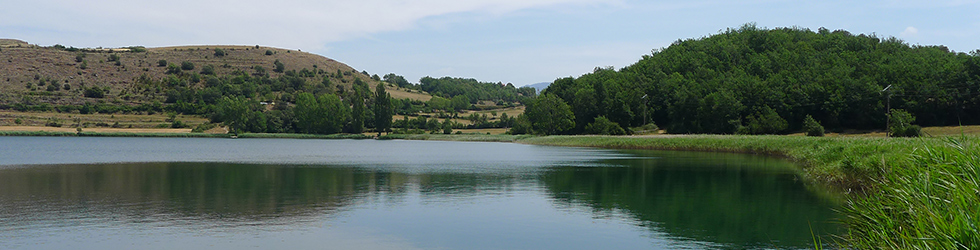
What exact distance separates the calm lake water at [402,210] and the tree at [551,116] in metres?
81.2

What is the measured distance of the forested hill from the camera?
307 feet

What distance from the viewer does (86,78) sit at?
536ft

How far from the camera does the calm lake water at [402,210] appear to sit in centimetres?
1712

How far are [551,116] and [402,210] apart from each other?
98.4 metres

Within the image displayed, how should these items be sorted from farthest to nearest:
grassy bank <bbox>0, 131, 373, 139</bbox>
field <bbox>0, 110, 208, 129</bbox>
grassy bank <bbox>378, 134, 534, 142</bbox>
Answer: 1. field <bbox>0, 110, 208, 129</bbox>
2. grassy bank <bbox>378, 134, 534, 142</bbox>
3. grassy bank <bbox>0, 131, 373, 139</bbox>

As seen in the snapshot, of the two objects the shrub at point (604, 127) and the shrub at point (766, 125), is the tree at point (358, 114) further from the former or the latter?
the shrub at point (766, 125)

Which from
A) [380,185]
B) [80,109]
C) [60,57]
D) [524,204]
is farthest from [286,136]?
[524,204]

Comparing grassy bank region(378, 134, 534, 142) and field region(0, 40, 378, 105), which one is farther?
field region(0, 40, 378, 105)

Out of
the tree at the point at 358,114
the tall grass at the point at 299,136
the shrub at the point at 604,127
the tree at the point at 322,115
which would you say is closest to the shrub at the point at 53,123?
the tall grass at the point at 299,136

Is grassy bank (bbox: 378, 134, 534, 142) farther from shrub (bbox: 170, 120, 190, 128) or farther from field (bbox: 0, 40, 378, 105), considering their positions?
field (bbox: 0, 40, 378, 105)

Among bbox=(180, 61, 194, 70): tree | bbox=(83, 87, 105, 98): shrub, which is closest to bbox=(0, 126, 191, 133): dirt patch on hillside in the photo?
bbox=(83, 87, 105, 98): shrub

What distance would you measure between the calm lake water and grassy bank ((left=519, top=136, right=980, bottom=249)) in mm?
2024

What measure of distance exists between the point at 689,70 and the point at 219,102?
102 m

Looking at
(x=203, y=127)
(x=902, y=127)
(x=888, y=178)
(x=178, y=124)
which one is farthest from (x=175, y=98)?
(x=888, y=178)
